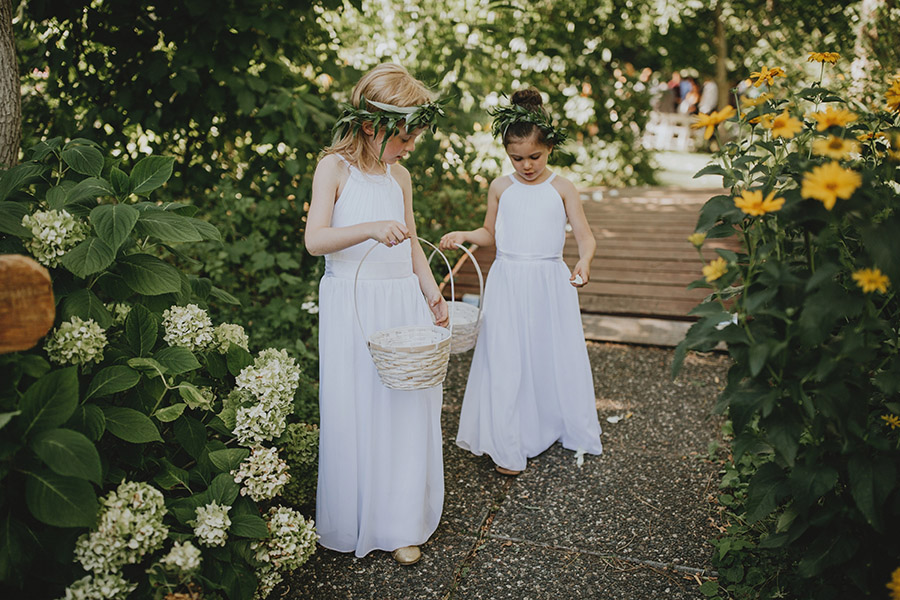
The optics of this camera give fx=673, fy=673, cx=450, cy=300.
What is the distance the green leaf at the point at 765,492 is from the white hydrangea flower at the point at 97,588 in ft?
5.72

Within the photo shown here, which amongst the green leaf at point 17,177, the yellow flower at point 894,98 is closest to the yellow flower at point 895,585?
the yellow flower at point 894,98

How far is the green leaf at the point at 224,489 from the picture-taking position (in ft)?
6.73

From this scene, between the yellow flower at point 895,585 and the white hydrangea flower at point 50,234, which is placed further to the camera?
the white hydrangea flower at point 50,234

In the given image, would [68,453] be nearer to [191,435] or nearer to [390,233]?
[191,435]

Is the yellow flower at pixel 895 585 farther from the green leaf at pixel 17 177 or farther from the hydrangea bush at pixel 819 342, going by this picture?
the green leaf at pixel 17 177

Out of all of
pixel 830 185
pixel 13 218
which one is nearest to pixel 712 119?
pixel 830 185

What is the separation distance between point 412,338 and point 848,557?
4.95ft

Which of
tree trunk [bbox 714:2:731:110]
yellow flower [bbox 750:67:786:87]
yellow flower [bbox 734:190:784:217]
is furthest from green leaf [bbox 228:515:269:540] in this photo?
tree trunk [bbox 714:2:731:110]

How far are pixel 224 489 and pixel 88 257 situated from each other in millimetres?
795

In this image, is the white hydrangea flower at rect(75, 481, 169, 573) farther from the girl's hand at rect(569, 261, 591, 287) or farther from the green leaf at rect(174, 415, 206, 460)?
the girl's hand at rect(569, 261, 591, 287)

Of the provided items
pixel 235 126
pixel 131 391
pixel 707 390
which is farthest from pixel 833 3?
pixel 131 391

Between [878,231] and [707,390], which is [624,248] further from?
[878,231]

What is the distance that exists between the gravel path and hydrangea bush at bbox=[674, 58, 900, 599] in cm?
62

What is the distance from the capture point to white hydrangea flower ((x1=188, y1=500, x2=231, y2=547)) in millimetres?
1926
